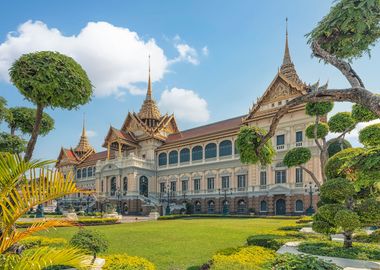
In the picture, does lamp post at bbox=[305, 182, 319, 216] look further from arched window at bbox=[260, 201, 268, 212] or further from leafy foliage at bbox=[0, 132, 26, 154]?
leafy foliage at bbox=[0, 132, 26, 154]

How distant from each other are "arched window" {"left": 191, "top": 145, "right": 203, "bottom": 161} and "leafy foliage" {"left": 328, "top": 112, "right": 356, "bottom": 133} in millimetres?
27298

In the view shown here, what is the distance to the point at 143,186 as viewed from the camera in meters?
47.7

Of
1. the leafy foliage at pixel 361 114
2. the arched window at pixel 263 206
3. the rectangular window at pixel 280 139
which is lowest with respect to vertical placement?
the arched window at pixel 263 206

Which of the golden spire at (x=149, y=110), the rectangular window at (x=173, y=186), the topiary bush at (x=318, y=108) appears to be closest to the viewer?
the topiary bush at (x=318, y=108)

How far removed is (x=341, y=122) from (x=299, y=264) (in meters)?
14.4

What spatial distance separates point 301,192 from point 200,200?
14.7m

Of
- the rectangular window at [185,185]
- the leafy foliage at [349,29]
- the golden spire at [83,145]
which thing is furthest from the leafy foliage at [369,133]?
A: the golden spire at [83,145]

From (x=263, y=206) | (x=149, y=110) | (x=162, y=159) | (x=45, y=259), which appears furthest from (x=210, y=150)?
(x=45, y=259)

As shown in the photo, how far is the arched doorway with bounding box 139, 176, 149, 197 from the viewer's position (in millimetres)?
47375

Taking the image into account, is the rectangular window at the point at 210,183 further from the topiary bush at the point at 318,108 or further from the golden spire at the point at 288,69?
the topiary bush at the point at 318,108

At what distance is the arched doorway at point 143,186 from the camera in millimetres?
47375

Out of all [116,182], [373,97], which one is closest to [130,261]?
[373,97]

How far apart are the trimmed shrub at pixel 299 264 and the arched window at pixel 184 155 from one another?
40149 millimetres

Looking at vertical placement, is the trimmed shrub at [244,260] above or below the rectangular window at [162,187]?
above
